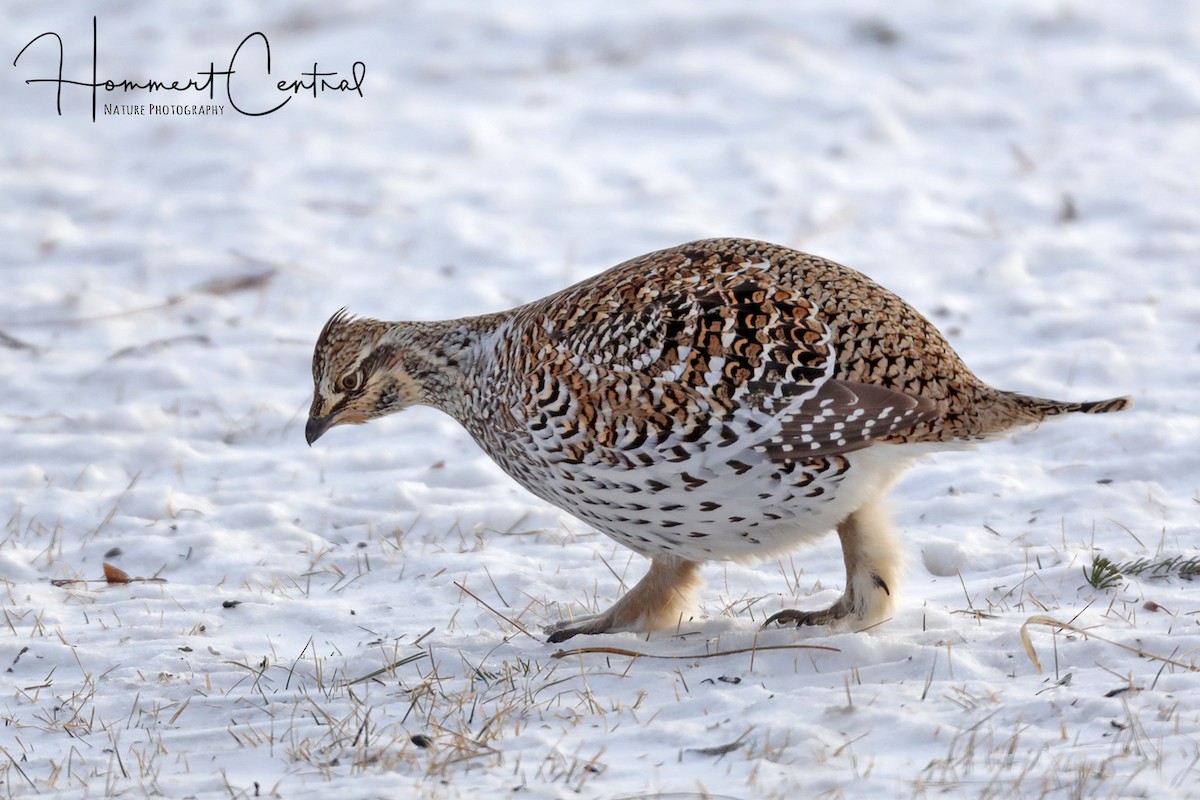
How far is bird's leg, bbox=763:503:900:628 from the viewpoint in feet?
15.1

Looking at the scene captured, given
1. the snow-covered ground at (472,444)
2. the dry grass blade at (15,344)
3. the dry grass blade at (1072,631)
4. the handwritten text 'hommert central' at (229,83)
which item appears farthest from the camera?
the handwritten text 'hommert central' at (229,83)

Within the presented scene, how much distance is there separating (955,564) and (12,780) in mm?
3357

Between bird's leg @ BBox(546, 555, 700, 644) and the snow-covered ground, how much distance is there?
15 centimetres

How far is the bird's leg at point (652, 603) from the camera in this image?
4883mm

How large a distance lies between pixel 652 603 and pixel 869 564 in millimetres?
775

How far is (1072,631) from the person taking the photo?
4.34 m

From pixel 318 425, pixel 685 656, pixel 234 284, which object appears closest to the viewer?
pixel 685 656

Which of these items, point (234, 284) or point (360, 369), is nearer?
point (360, 369)

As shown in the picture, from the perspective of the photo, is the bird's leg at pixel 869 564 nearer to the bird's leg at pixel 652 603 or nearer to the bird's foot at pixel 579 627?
the bird's leg at pixel 652 603

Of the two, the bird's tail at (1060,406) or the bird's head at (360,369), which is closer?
the bird's tail at (1060,406)

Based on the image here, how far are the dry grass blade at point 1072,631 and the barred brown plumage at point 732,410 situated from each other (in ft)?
1.66

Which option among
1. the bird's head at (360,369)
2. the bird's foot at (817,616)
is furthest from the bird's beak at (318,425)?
the bird's foot at (817,616)

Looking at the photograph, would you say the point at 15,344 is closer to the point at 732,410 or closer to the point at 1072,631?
the point at 732,410

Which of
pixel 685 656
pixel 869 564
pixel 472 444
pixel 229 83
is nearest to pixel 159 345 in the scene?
pixel 472 444
